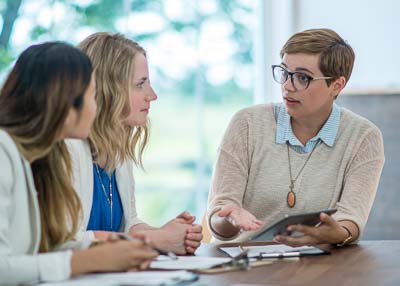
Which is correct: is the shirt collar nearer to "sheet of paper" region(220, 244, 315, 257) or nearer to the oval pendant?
the oval pendant

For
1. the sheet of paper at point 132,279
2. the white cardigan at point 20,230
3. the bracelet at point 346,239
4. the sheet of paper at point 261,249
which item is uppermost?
the white cardigan at point 20,230

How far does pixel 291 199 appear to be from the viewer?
282 cm

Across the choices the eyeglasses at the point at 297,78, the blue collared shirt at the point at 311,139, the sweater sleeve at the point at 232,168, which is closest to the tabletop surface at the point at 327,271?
the sweater sleeve at the point at 232,168

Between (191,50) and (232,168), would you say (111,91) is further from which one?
(191,50)

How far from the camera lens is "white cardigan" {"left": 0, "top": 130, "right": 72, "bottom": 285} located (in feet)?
5.56

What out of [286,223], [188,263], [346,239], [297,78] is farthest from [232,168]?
[188,263]

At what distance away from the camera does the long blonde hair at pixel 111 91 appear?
2.42 metres

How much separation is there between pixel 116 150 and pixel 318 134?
0.78 metres

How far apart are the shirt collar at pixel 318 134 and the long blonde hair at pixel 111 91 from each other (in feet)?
1.95

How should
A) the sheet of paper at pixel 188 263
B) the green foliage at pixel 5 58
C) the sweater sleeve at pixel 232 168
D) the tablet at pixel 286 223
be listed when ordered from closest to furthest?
the sheet of paper at pixel 188 263 → the tablet at pixel 286 223 → the sweater sleeve at pixel 232 168 → the green foliage at pixel 5 58

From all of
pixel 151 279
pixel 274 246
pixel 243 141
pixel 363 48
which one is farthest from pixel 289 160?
pixel 363 48

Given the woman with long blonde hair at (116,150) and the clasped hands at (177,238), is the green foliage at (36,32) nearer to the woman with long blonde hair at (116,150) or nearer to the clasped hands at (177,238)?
the woman with long blonde hair at (116,150)

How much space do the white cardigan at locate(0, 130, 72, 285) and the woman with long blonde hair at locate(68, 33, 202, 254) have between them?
501mm

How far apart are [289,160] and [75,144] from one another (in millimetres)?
833
